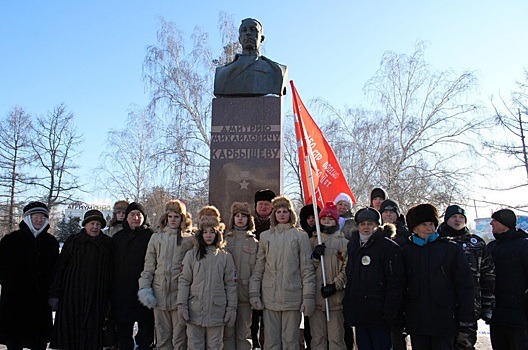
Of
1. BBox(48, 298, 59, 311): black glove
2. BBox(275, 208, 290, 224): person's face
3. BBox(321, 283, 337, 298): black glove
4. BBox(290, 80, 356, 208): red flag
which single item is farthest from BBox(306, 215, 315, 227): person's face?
BBox(48, 298, 59, 311): black glove

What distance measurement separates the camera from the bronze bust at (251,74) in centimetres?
688

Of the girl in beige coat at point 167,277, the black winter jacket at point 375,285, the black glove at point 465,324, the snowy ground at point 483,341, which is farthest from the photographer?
the snowy ground at point 483,341

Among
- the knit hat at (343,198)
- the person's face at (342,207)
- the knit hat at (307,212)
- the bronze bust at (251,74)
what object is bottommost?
the knit hat at (307,212)

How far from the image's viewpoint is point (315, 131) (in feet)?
20.3

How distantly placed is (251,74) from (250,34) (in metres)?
0.60

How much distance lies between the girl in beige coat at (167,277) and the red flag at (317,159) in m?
1.66

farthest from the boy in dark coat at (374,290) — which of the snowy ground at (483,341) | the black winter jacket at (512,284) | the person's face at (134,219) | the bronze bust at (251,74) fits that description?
the snowy ground at (483,341)

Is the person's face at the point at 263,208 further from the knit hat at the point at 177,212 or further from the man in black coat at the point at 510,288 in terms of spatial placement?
the man in black coat at the point at 510,288

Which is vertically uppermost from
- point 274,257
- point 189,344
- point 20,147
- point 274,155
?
point 20,147

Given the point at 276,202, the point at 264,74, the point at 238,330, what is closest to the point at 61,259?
the point at 238,330

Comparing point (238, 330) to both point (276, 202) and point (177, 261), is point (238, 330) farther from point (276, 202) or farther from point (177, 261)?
point (276, 202)

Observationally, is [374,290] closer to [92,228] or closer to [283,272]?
[283,272]

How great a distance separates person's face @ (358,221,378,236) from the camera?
4164 mm

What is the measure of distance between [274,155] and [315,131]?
698 mm
